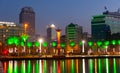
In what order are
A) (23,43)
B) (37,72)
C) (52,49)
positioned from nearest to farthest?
(37,72), (23,43), (52,49)

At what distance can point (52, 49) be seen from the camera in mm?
189625

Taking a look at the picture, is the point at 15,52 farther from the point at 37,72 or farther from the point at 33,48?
the point at 37,72

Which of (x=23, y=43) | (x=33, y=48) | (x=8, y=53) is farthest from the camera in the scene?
(x=33, y=48)

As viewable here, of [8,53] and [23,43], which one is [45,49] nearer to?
[23,43]

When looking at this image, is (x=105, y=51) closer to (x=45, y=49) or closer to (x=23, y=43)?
(x=45, y=49)

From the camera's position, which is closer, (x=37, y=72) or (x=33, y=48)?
(x=37, y=72)

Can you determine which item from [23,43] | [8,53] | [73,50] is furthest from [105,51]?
[8,53]

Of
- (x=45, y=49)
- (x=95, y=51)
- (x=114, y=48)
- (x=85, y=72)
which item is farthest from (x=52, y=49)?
(x=85, y=72)

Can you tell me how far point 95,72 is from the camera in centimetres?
5434

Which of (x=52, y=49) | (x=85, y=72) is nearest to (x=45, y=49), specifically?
(x=52, y=49)

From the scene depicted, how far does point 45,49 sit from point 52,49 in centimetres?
816

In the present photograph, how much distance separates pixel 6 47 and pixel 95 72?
332 feet

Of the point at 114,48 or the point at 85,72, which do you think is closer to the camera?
→ the point at 85,72

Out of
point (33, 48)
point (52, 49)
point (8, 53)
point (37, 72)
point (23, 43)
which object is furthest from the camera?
point (52, 49)
